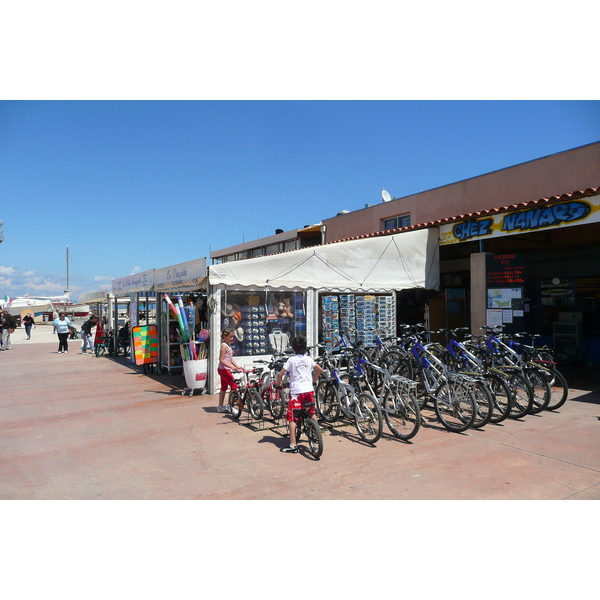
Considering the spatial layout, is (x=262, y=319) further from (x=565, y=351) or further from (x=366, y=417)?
(x=565, y=351)

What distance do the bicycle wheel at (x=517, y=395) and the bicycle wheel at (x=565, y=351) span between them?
6.24 m

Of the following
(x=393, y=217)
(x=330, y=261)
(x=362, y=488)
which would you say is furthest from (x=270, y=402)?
(x=393, y=217)

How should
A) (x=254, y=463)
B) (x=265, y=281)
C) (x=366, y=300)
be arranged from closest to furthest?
(x=254, y=463) < (x=265, y=281) < (x=366, y=300)

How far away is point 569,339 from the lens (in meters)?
12.3

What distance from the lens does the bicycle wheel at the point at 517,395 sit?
6.73 m

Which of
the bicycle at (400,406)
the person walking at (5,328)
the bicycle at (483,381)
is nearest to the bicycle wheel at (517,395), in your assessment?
the bicycle at (483,381)

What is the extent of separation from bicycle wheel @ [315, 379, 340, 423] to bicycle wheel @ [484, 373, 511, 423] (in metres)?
2.24

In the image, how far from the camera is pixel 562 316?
12.7 m

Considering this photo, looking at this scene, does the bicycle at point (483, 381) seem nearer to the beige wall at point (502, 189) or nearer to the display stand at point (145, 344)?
the display stand at point (145, 344)

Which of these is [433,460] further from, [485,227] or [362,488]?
[485,227]

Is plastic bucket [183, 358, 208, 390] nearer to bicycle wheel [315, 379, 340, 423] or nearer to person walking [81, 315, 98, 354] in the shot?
bicycle wheel [315, 379, 340, 423]

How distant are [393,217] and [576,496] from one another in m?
16.3

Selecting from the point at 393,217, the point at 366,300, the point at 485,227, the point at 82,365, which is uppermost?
the point at 393,217

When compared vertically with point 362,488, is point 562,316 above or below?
above
